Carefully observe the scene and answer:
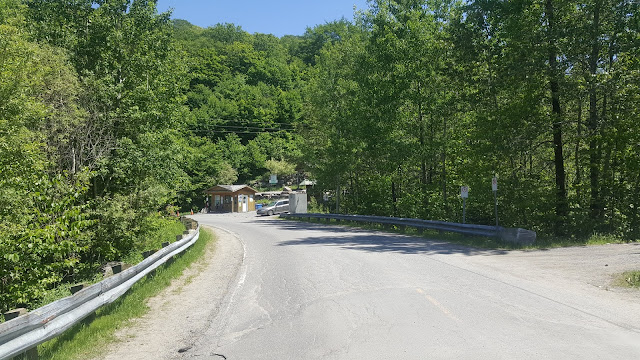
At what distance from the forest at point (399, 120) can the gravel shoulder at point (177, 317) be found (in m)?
2.63

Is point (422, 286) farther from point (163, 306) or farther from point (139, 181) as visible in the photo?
point (139, 181)

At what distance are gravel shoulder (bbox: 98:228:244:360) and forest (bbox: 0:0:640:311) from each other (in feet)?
8.61

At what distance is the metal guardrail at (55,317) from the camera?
4512 mm

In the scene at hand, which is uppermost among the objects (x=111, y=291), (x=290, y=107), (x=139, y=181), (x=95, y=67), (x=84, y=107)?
(x=290, y=107)

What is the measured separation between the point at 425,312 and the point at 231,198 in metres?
63.4

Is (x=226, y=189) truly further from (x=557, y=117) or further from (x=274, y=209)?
(x=557, y=117)

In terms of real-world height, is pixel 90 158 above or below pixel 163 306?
above

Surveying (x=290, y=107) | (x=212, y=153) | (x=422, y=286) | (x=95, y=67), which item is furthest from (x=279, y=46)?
(x=422, y=286)

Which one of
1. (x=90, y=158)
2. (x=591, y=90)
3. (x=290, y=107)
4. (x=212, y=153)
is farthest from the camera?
(x=290, y=107)

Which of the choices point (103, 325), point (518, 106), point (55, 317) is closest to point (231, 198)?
point (518, 106)

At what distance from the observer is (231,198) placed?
226ft

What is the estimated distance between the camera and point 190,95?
91438 millimetres

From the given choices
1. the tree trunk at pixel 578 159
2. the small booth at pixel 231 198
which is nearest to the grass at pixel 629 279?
the tree trunk at pixel 578 159

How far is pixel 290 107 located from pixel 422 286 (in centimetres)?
9068
